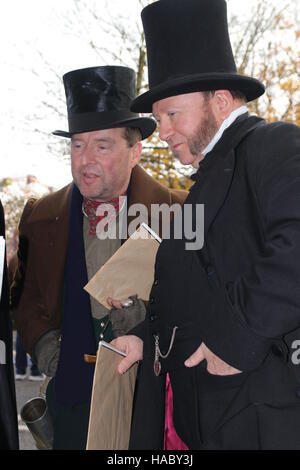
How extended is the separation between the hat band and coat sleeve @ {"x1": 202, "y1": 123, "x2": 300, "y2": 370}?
137 cm

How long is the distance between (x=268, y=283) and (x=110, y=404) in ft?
3.05

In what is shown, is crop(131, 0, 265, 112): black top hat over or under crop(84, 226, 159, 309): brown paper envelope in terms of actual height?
over

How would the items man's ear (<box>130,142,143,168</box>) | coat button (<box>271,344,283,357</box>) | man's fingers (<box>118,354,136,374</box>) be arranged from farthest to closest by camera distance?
man's ear (<box>130,142,143,168</box>)
man's fingers (<box>118,354,136,374</box>)
coat button (<box>271,344,283,357</box>)

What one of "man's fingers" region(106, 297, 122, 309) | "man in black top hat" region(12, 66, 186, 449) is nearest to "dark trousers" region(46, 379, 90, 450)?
"man in black top hat" region(12, 66, 186, 449)

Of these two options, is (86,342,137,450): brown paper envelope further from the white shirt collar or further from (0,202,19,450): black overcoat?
the white shirt collar

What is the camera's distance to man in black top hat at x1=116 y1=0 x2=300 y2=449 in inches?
77.8

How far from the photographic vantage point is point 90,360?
3.16 metres

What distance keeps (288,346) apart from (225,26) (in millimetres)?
1236

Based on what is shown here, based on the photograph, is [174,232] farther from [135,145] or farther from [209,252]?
[135,145]

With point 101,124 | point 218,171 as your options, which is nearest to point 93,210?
point 101,124

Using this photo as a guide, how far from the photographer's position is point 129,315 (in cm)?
296

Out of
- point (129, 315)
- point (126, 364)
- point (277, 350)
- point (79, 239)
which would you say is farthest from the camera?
point (79, 239)

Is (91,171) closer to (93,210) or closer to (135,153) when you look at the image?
(93,210)
